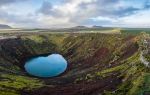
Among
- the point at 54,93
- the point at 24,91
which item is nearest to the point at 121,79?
the point at 54,93

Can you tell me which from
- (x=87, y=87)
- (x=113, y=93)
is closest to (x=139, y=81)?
(x=113, y=93)

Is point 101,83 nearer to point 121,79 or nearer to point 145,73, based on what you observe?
point 121,79

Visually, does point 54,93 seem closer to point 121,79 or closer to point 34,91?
point 34,91

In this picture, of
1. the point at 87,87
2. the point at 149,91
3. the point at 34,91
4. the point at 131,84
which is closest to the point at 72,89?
the point at 87,87

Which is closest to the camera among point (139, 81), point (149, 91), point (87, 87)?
point (149, 91)

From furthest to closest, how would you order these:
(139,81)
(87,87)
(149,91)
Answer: (87,87), (139,81), (149,91)

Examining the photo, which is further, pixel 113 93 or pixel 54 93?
pixel 54 93

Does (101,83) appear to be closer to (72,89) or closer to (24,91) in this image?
(72,89)

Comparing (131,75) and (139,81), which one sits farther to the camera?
(131,75)
